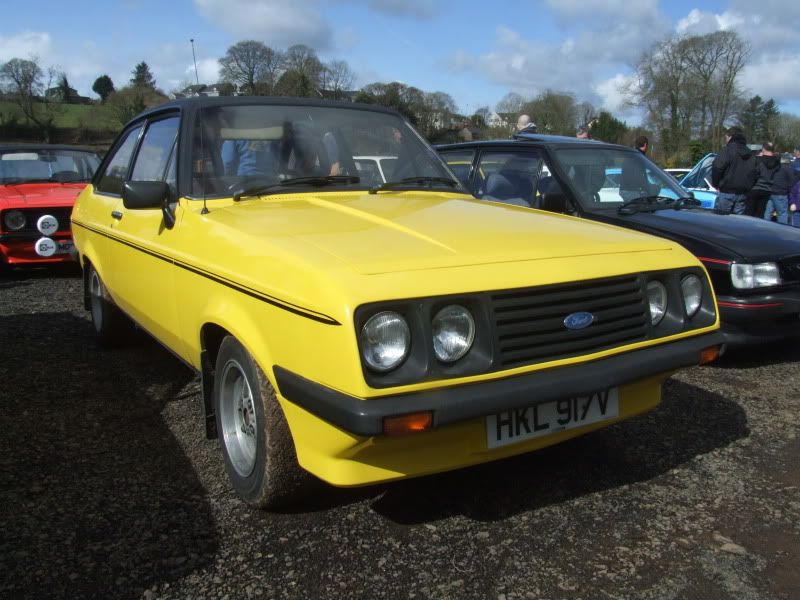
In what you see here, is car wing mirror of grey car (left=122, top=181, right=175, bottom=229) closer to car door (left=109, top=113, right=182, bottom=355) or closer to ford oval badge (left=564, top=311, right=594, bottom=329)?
car door (left=109, top=113, right=182, bottom=355)

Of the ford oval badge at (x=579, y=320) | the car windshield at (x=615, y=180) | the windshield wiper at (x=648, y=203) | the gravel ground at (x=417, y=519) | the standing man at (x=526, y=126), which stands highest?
the standing man at (x=526, y=126)

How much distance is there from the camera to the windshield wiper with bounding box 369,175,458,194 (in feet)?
11.5

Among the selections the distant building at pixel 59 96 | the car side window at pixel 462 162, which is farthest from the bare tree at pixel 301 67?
the distant building at pixel 59 96

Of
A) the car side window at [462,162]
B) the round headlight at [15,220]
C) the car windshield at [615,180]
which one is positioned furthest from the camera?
the round headlight at [15,220]

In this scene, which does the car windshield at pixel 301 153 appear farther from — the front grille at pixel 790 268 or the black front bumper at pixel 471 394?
the front grille at pixel 790 268

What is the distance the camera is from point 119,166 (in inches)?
180

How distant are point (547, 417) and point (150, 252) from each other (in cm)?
214

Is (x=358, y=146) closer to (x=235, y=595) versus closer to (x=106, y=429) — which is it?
(x=106, y=429)

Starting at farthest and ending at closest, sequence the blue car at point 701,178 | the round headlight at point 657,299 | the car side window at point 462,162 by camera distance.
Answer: the blue car at point 701,178 → the car side window at point 462,162 → the round headlight at point 657,299

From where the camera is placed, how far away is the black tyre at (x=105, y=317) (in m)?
4.79

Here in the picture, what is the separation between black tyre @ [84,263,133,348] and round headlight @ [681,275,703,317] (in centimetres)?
363

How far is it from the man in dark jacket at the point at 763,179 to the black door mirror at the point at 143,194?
8236 millimetres

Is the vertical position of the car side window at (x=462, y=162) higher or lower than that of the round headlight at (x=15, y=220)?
higher

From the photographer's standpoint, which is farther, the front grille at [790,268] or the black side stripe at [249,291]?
the front grille at [790,268]
